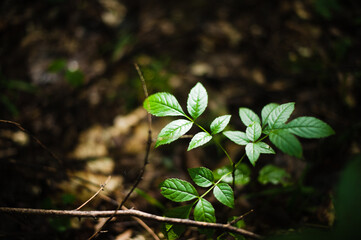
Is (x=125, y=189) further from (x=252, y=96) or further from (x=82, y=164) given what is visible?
(x=252, y=96)

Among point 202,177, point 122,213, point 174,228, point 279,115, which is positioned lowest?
point 174,228

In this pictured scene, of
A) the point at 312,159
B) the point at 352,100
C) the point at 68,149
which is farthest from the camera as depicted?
the point at 68,149

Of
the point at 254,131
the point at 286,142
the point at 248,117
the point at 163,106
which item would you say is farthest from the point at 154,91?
the point at 286,142

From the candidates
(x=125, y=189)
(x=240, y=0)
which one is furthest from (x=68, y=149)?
(x=240, y=0)

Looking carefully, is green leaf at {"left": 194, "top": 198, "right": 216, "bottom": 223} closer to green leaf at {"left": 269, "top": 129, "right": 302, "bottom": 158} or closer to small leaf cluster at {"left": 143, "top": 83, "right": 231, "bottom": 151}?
small leaf cluster at {"left": 143, "top": 83, "right": 231, "bottom": 151}

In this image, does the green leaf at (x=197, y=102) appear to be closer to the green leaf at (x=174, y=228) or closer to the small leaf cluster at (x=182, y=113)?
the small leaf cluster at (x=182, y=113)

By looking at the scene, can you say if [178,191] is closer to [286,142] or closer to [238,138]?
[238,138]
